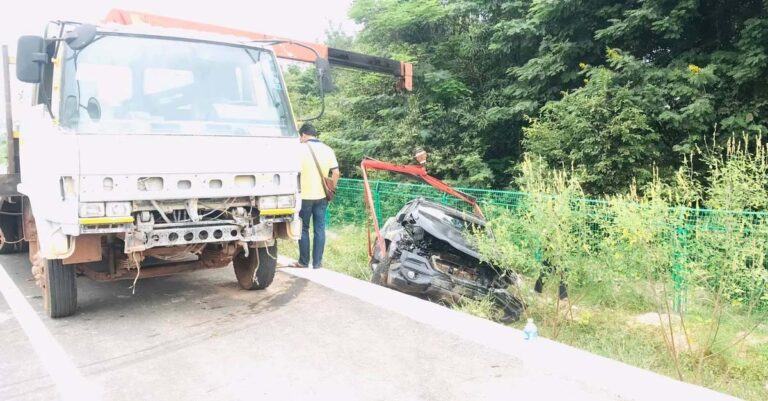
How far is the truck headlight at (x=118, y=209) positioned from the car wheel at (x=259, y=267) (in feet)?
5.41

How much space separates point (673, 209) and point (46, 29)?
5813mm

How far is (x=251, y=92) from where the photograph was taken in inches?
208

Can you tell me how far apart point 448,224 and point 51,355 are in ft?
13.2

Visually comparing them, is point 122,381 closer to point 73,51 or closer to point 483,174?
point 73,51

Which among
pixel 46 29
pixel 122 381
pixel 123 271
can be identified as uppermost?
pixel 46 29

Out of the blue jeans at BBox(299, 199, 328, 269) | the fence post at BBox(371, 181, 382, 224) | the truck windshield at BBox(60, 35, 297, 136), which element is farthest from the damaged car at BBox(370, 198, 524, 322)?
the fence post at BBox(371, 181, 382, 224)

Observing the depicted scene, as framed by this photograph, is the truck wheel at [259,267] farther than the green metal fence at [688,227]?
Yes

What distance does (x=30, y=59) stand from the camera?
14.5 feet

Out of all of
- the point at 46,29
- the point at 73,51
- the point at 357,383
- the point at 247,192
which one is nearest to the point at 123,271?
the point at 247,192

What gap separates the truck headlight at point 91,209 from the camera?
417 centimetres

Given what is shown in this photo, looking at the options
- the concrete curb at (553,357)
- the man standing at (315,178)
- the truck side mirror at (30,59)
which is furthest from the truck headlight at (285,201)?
the truck side mirror at (30,59)

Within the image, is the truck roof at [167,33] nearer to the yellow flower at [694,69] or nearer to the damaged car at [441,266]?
the damaged car at [441,266]

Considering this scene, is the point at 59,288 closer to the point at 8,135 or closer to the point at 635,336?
the point at 8,135

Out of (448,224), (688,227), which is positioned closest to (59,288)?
(448,224)
